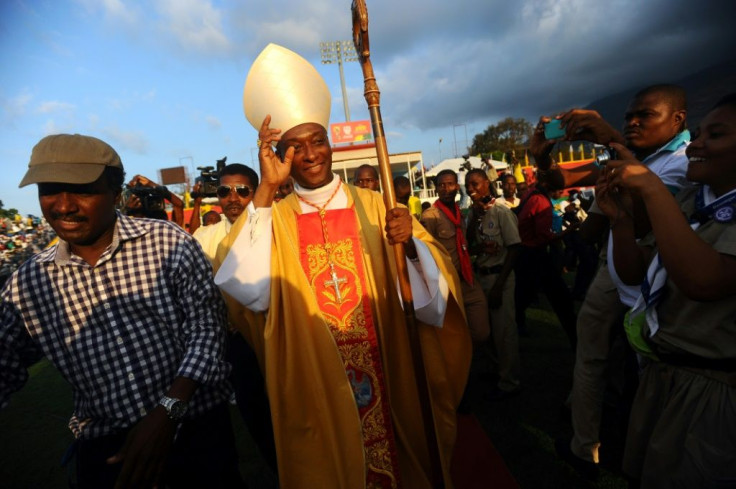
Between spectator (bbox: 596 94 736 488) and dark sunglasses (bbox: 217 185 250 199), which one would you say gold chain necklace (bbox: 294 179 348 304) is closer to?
dark sunglasses (bbox: 217 185 250 199)

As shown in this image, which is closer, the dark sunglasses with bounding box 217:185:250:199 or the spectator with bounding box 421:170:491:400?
the dark sunglasses with bounding box 217:185:250:199

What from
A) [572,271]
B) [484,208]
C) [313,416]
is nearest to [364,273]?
[313,416]

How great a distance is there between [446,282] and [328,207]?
876 mm

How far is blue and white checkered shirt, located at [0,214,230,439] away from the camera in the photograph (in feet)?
5.66

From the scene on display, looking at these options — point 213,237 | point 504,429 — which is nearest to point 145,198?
point 213,237

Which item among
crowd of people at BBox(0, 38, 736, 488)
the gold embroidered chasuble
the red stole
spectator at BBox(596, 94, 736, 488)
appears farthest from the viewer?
the red stole

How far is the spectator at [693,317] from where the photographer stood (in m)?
1.36

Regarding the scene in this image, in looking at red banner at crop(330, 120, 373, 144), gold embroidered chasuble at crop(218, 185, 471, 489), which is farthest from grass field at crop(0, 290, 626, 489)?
red banner at crop(330, 120, 373, 144)

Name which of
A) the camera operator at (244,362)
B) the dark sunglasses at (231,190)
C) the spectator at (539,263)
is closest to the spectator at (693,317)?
the camera operator at (244,362)

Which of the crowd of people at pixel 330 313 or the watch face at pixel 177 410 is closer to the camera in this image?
the crowd of people at pixel 330 313

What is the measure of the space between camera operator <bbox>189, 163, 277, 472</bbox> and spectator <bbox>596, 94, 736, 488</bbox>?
2.43 metres

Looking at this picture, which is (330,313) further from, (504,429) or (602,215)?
(504,429)

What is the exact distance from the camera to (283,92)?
243 cm

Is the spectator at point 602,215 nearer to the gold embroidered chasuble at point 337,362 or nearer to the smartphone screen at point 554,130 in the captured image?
the smartphone screen at point 554,130
